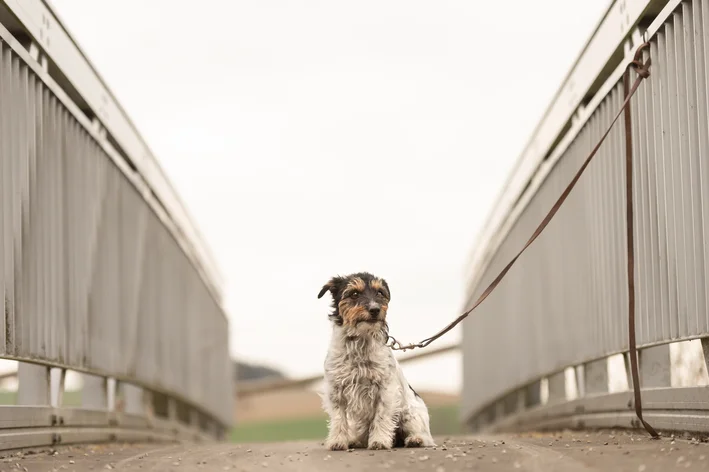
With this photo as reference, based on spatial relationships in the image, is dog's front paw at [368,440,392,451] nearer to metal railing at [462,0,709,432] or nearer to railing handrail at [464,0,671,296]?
metal railing at [462,0,709,432]

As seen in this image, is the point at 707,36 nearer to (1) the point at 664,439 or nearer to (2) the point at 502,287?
(1) the point at 664,439

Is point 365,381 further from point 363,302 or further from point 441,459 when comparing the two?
point 441,459

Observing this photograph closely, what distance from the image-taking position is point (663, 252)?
739cm

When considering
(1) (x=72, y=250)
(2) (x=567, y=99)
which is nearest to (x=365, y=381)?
(1) (x=72, y=250)

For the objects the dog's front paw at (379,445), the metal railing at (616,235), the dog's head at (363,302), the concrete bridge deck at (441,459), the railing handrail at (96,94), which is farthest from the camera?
the railing handrail at (96,94)

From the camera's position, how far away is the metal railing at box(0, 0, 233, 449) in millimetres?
7832

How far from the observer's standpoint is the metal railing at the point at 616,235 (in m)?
6.86

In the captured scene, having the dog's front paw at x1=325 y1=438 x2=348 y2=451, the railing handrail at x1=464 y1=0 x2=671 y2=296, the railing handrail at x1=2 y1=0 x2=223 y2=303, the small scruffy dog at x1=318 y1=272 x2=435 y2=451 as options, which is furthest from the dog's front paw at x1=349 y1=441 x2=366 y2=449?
the railing handrail at x1=2 y1=0 x2=223 y2=303

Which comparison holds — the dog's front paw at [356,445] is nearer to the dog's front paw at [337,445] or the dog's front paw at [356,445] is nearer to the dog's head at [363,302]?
the dog's front paw at [337,445]

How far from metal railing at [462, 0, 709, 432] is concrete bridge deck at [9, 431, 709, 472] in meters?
0.57

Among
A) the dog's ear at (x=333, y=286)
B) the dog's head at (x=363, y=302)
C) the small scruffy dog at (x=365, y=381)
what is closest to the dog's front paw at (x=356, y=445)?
the small scruffy dog at (x=365, y=381)

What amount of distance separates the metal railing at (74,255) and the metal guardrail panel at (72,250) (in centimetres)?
2

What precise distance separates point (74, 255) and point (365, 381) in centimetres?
334

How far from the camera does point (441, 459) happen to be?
6.48 m
